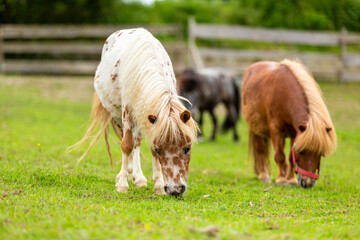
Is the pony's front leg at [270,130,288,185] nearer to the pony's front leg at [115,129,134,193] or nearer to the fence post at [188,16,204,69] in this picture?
the pony's front leg at [115,129,134,193]

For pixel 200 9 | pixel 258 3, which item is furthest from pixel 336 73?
pixel 200 9

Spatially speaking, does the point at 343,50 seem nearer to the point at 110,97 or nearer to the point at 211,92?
the point at 211,92

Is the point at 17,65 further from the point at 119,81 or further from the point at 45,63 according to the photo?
the point at 119,81

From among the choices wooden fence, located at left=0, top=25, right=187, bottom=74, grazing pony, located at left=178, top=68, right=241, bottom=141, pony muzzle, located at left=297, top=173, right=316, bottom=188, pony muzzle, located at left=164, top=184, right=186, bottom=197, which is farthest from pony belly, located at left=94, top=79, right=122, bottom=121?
wooden fence, located at left=0, top=25, right=187, bottom=74

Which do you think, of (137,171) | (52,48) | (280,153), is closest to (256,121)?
(280,153)

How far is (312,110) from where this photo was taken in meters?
6.14

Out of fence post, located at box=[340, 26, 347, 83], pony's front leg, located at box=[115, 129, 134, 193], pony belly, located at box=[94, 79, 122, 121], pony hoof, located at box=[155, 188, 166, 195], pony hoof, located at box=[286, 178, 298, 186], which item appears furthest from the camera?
fence post, located at box=[340, 26, 347, 83]

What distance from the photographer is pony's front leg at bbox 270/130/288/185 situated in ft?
21.8

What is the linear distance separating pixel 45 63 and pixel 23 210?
17.2 m

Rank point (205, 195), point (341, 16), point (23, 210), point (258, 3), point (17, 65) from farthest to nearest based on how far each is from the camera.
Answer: point (258, 3), point (17, 65), point (341, 16), point (205, 195), point (23, 210)

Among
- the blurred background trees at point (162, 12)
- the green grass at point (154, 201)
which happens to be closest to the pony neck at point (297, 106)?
the green grass at point (154, 201)

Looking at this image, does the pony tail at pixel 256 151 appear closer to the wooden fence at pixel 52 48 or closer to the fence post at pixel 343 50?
the wooden fence at pixel 52 48

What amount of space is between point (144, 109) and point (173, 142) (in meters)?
0.56

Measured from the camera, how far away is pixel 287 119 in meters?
6.50
